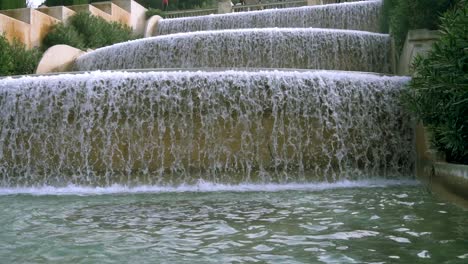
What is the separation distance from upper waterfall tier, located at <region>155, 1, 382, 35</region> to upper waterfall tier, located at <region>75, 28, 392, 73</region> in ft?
8.28

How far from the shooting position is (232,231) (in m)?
3.34

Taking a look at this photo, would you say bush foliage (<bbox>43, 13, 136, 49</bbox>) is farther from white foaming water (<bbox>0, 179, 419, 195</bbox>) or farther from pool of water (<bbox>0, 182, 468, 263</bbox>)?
pool of water (<bbox>0, 182, 468, 263</bbox>)

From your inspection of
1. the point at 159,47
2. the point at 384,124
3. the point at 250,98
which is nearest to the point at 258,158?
the point at 250,98

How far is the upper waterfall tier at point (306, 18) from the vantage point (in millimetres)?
11516

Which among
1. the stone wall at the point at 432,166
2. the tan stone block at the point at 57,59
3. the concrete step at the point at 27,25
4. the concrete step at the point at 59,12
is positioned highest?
the concrete step at the point at 59,12

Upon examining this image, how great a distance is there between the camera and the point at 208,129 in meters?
6.07

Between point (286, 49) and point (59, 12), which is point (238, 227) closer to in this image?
point (286, 49)

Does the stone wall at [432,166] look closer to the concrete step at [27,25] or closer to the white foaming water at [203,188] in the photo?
the white foaming water at [203,188]

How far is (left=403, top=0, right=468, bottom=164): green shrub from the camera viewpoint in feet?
14.1

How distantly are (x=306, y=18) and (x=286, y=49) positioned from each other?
315cm

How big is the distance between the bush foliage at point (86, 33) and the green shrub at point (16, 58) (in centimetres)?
77

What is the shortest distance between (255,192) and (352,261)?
2638mm

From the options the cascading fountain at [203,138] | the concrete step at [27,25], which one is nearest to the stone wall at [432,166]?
the cascading fountain at [203,138]

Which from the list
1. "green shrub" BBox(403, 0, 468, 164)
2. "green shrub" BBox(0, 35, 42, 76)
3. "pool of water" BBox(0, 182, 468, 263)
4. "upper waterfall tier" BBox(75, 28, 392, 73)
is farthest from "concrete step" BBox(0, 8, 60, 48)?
"green shrub" BBox(403, 0, 468, 164)
